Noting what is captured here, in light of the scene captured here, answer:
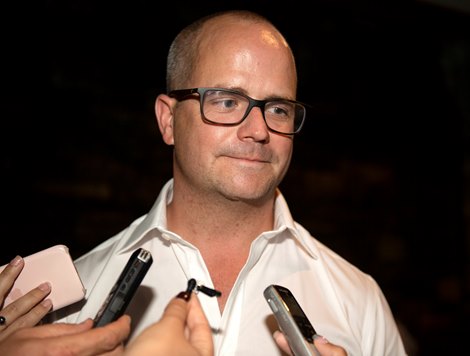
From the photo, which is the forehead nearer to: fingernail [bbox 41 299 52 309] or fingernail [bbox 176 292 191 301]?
fingernail [bbox 176 292 191 301]

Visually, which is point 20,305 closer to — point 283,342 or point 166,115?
point 283,342

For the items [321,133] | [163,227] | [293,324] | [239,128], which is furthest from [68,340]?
[321,133]

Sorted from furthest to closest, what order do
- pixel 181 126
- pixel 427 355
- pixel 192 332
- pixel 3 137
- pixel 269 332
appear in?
pixel 427 355, pixel 3 137, pixel 181 126, pixel 269 332, pixel 192 332

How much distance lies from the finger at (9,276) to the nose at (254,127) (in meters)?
0.66

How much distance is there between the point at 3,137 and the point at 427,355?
350 centimetres

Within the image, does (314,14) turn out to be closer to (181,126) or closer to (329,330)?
(181,126)

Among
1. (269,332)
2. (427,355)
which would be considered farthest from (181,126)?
(427,355)

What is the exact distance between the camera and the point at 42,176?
267cm

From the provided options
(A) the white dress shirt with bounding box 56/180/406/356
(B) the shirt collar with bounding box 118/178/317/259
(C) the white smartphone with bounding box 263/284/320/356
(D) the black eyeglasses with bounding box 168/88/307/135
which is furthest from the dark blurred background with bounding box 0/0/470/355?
(C) the white smartphone with bounding box 263/284/320/356

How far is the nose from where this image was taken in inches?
49.3

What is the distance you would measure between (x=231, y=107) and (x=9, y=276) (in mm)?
735

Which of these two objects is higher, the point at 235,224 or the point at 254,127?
the point at 254,127

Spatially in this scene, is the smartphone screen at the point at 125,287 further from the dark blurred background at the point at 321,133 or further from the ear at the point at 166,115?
the dark blurred background at the point at 321,133

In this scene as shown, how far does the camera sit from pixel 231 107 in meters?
1.29
